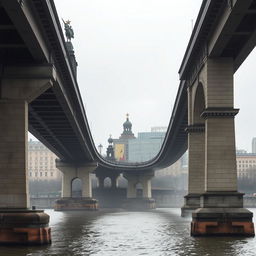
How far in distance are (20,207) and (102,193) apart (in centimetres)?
14973

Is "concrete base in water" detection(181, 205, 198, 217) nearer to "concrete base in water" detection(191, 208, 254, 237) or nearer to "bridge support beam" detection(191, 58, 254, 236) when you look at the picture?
"bridge support beam" detection(191, 58, 254, 236)

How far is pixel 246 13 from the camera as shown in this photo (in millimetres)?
37469

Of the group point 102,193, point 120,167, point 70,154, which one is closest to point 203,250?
point 70,154

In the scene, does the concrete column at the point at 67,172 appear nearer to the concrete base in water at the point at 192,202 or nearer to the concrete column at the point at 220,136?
the concrete base in water at the point at 192,202

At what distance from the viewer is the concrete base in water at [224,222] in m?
44.4

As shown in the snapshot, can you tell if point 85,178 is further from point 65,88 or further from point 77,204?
point 65,88

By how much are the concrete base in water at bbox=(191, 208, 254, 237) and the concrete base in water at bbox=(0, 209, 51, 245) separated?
40.2 feet

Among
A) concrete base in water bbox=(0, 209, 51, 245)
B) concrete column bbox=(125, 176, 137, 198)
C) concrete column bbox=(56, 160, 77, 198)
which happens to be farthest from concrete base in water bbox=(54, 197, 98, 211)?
concrete base in water bbox=(0, 209, 51, 245)

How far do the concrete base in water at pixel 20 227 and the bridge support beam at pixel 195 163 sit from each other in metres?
30.9

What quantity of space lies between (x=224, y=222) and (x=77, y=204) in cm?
9942

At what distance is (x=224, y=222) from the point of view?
44750mm

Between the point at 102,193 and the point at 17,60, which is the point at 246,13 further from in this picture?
the point at 102,193

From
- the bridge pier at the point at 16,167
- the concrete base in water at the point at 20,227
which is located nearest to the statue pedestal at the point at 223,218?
the bridge pier at the point at 16,167

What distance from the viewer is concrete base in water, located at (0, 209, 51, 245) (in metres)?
38.6
